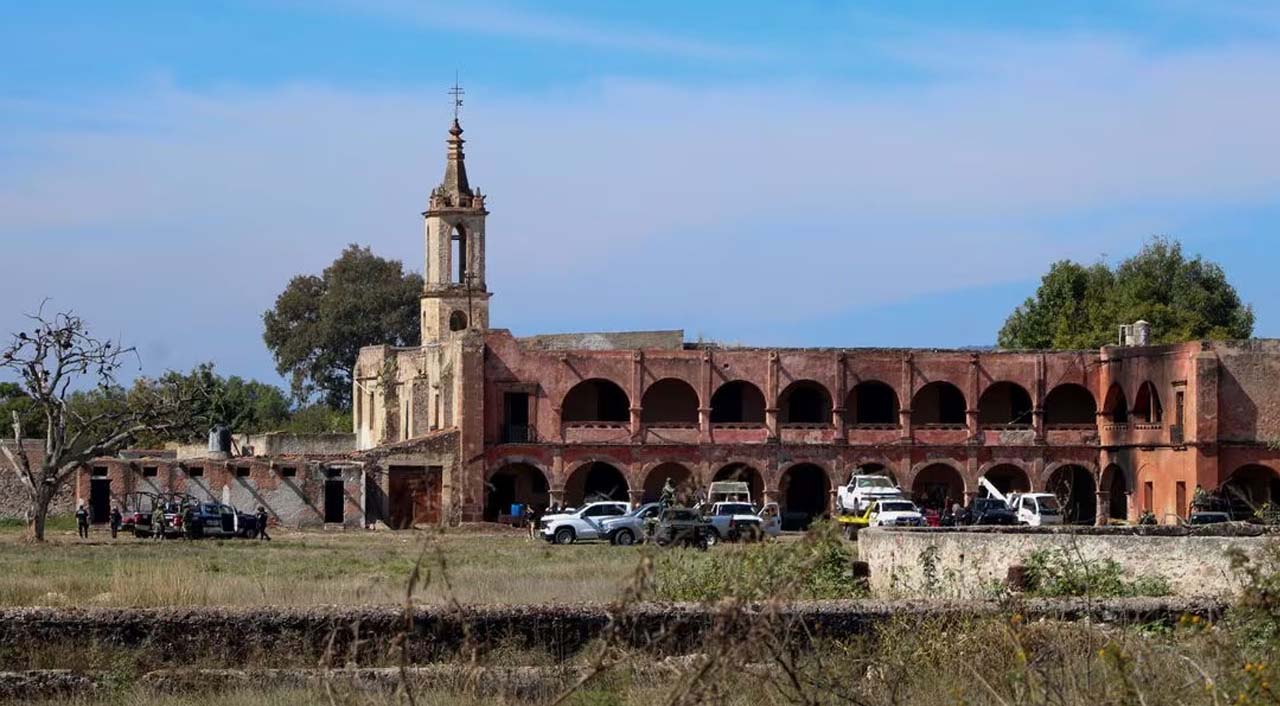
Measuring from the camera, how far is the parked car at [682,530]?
10.7m

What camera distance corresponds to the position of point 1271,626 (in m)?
11.8

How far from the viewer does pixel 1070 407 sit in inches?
2325

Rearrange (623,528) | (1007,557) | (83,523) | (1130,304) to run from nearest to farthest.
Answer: (1007,557) → (623,528) → (83,523) → (1130,304)

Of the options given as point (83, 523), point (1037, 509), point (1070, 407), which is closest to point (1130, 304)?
point (1070, 407)

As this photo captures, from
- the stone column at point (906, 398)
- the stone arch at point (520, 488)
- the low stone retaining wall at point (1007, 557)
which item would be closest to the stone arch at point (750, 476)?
the stone column at point (906, 398)

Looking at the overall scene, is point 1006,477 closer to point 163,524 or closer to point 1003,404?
point 1003,404

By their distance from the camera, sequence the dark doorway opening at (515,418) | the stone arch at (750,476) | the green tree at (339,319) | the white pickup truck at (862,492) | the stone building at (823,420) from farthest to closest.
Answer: the green tree at (339,319) → the stone arch at (750,476) → the dark doorway opening at (515,418) → the stone building at (823,420) → the white pickup truck at (862,492)

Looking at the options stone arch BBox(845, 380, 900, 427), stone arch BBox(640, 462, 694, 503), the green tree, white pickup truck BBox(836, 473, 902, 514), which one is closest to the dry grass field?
stone arch BBox(640, 462, 694, 503)

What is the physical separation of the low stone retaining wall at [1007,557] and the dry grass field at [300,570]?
339 cm

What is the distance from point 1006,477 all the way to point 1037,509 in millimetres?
11233

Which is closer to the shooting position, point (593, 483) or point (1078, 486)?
point (593, 483)

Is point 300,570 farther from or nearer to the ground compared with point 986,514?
nearer to the ground

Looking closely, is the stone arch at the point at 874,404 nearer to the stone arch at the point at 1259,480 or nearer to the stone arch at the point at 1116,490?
the stone arch at the point at 1116,490

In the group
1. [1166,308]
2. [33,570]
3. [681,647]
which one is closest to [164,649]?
[681,647]
